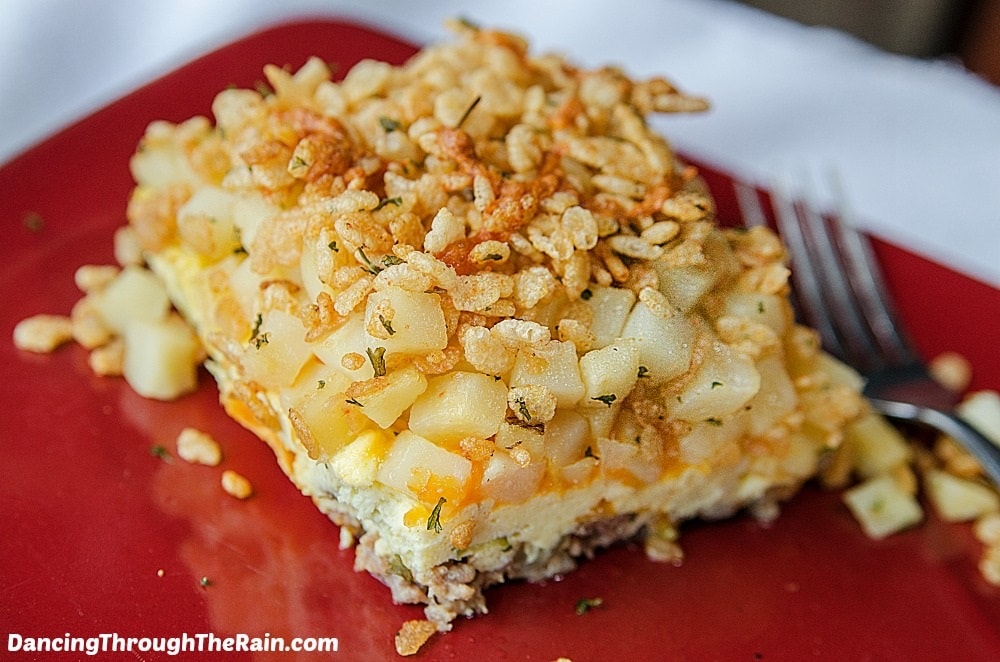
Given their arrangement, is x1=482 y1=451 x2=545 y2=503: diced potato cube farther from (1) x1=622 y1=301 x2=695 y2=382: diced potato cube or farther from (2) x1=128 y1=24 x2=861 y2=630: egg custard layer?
(1) x1=622 y1=301 x2=695 y2=382: diced potato cube

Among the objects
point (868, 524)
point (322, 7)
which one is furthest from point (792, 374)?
point (322, 7)

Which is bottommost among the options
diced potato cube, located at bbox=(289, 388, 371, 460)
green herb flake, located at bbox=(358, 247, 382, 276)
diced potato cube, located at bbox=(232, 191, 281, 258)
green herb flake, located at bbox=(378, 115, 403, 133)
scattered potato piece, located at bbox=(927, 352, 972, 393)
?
scattered potato piece, located at bbox=(927, 352, 972, 393)

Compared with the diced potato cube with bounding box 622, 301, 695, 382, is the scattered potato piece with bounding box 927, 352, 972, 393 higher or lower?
lower

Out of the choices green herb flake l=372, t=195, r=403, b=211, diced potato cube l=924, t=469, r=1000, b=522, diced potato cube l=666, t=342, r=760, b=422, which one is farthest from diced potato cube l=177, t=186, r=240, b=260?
diced potato cube l=924, t=469, r=1000, b=522

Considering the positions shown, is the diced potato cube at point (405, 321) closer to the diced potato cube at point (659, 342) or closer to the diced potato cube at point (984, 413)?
the diced potato cube at point (659, 342)

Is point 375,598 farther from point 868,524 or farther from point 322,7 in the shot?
point 322,7

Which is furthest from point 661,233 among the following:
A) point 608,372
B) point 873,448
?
point 873,448
